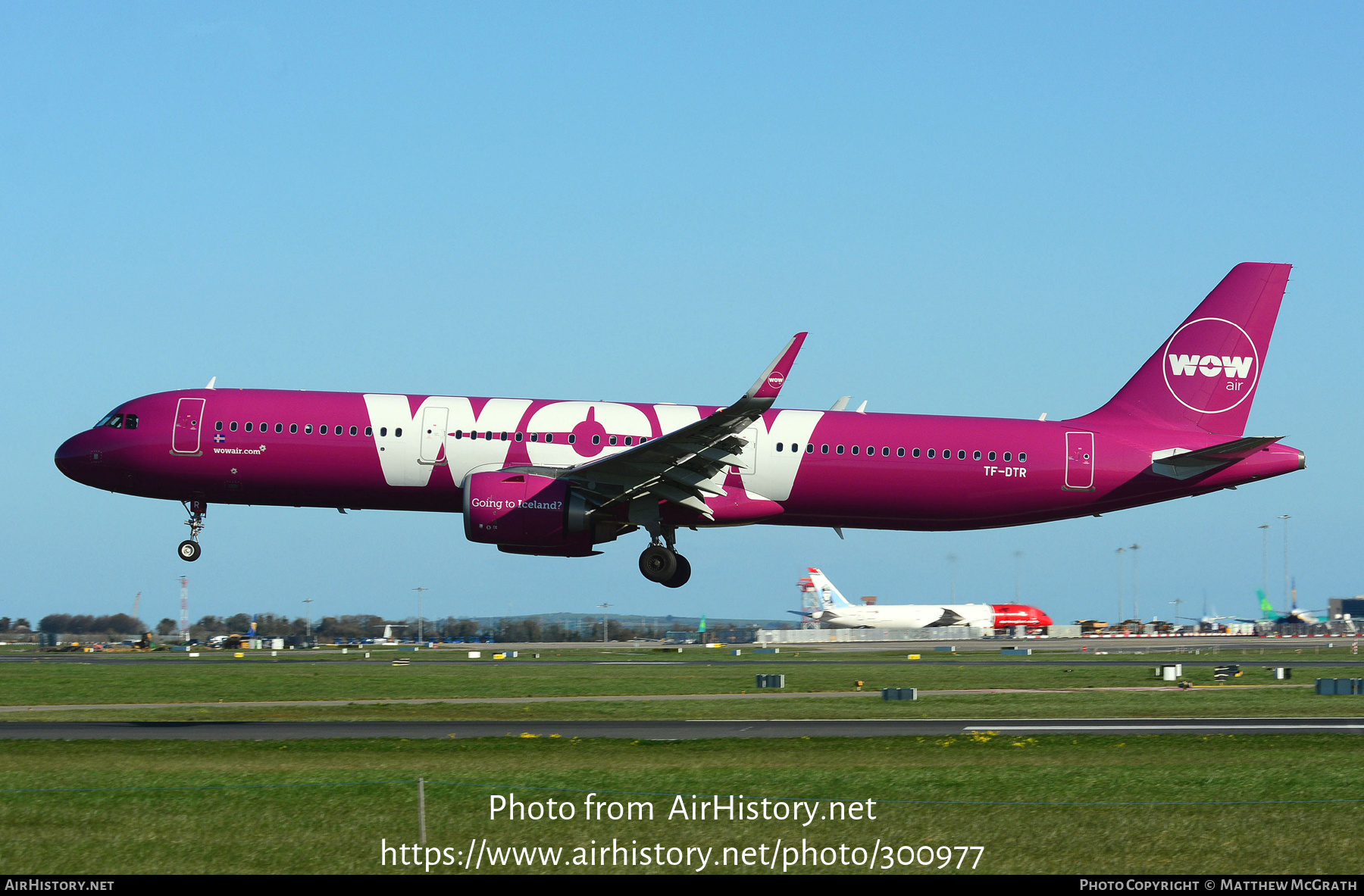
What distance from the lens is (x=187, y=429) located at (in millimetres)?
37906

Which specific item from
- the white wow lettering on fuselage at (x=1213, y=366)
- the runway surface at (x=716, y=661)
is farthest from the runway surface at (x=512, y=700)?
the runway surface at (x=716, y=661)

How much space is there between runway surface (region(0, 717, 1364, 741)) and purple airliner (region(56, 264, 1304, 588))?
8.01 meters

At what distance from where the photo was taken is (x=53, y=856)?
1405cm

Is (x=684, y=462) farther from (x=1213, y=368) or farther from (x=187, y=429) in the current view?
(x=1213, y=368)

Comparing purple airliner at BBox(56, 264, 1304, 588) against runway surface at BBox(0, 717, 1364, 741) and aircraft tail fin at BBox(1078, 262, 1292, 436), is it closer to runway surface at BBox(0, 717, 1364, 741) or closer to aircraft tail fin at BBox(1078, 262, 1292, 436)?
aircraft tail fin at BBox(1078, 262, 1292, 436)

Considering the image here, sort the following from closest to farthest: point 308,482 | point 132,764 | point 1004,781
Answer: point 1004,781 → point 132,764 → point 308,482

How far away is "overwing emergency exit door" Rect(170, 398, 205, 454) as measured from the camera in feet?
124

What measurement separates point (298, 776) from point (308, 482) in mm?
18609

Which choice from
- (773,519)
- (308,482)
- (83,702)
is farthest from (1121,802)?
(83,702)

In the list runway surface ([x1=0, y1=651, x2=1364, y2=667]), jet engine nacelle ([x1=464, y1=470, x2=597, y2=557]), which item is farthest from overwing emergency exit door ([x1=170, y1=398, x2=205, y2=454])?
runway surface ([x1=0, y1=651, x2=1364, y2=667])

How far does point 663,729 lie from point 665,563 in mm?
10495

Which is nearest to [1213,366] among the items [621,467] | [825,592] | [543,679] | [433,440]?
[621,467]

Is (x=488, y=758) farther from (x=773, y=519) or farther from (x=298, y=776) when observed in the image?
(x=773, y=519)

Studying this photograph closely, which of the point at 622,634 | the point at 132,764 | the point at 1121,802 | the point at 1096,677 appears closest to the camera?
the point at 1121,802
